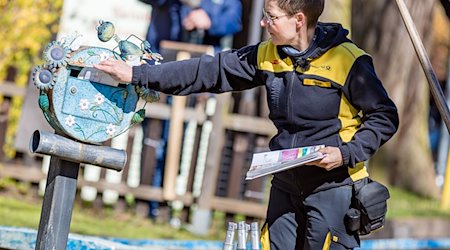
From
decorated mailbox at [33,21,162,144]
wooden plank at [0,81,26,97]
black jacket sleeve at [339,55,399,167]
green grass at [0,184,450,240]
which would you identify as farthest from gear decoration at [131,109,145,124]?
wooden plank at [0,81,26,97]

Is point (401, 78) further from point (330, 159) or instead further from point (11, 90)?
point (330, 159)

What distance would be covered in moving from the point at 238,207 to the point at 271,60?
4.60 m

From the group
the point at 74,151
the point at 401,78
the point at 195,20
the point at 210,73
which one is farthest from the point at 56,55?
the point at 401,78

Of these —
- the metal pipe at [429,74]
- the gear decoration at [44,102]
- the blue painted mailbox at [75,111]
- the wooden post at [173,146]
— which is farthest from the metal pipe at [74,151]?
the wooden post at [173,146]

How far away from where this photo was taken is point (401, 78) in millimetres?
14539

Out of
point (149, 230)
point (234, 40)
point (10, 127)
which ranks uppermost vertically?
point (234, 40)

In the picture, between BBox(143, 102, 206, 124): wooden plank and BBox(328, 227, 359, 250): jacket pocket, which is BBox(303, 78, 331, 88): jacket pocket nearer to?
BBox(328, 227, 359, 250): jacket pocket

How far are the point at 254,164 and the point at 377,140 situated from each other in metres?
0.58

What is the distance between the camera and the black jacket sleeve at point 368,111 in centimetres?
510

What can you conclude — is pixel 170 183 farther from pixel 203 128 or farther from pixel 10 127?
pixel 10 127

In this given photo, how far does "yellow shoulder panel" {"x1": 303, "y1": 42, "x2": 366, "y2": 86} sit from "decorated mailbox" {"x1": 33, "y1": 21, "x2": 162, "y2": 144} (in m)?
0.75

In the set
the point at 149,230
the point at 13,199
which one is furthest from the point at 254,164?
the point at 13,199

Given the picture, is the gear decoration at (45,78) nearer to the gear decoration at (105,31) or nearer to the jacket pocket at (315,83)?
the gear decoration at (105,31)

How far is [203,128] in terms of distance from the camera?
10102mm
